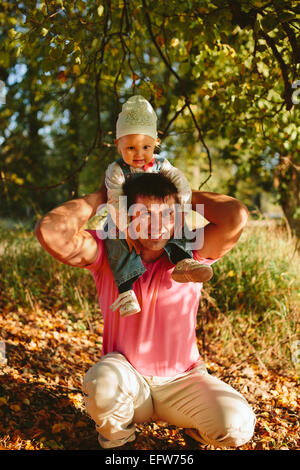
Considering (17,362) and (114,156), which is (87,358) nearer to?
(17,362)

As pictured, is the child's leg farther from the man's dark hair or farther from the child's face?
the child's face

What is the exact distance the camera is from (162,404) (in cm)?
223

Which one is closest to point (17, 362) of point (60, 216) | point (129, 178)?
point (60, 216)

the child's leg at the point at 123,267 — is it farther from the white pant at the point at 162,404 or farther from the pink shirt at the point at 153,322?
the white pant at the point at 162,404

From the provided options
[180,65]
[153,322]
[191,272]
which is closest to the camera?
[191,272]

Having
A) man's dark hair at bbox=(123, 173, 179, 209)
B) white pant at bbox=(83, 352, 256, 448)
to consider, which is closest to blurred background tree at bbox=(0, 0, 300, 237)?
man's dark hair at bbox=(123, 173, 179, 209)

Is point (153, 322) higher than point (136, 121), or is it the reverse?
point (136, 121)

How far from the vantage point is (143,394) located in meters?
2.21

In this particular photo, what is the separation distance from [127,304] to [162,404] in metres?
0.57

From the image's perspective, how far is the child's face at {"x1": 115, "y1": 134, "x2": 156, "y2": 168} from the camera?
6.98ft

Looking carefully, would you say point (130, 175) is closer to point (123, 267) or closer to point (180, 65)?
point (123, 267)

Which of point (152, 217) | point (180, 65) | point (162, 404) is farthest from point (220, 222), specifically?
point (180, 65)

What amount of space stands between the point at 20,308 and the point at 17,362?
1244 millimetres

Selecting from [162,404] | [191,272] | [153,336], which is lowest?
[162,404]
